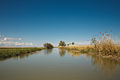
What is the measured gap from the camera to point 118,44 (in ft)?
28.9

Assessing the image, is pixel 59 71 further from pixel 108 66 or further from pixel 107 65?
pixel 107 65

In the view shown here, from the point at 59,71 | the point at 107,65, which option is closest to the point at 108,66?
the point at 107,65

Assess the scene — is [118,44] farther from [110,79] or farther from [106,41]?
[110,79]

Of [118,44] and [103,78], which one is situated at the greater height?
[118,44]

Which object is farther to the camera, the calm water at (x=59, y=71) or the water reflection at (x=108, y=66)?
the water reflection at (x=108, y=66)

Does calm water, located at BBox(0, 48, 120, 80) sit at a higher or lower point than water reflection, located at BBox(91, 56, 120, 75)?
higher

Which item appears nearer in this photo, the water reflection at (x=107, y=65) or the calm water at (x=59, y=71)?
the calm water at (x=59, y=71)

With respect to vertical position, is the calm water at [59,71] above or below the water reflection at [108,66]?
above

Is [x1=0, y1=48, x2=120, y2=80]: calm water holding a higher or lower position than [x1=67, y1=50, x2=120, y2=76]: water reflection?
higher

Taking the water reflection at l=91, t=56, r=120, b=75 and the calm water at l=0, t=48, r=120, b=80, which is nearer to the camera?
the calm water at l=0, t=48, r=120, b=80

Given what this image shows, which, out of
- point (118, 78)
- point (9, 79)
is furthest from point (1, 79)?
point (118, 78)

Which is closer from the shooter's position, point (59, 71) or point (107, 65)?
point (59, 71)

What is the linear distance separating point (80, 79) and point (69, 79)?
423mm

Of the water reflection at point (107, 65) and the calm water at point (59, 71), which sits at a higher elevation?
the calm water at point (59, 71)
